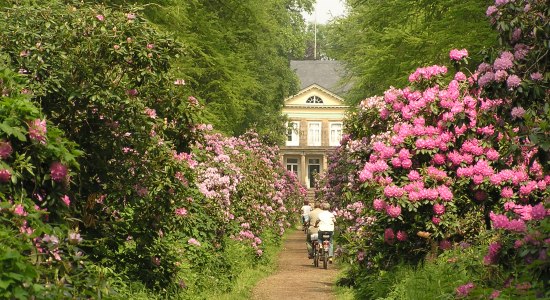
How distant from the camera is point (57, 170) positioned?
26.7 ft

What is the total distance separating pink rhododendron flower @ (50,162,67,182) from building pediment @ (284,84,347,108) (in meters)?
78.5

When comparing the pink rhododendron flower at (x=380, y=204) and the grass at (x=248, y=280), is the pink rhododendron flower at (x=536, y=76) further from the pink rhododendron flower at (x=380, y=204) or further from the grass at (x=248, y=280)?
the grass at (x=248, y=280)

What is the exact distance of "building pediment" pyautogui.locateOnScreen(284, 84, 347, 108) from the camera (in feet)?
285

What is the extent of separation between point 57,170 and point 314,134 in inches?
3158

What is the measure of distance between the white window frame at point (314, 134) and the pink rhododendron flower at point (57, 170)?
79543mm

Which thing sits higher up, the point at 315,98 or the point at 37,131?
the point at 315,98

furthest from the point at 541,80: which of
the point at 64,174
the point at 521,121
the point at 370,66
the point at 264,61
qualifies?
the point at 264,61

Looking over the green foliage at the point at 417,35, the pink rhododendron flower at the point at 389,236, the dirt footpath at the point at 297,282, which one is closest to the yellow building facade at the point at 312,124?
the green foliage at the point at 417,35

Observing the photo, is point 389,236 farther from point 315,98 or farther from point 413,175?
point 315,98

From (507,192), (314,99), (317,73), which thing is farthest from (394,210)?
(317,73)

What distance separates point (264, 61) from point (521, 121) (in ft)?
119

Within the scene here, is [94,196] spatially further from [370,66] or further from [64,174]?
[370,66]

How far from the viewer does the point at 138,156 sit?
1102 cm

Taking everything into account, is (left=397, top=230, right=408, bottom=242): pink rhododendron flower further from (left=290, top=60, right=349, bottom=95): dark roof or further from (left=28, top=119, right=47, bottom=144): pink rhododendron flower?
(left=290, top=60, right=349, bottom=95): dark roof
